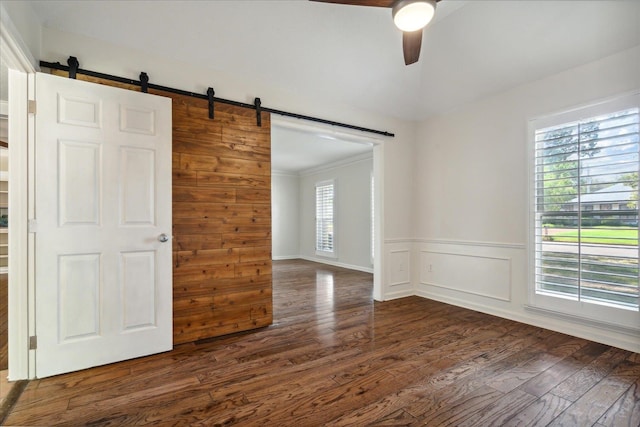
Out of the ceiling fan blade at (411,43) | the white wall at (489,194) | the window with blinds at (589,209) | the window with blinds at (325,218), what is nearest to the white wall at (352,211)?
the window with blinds at (325,218)

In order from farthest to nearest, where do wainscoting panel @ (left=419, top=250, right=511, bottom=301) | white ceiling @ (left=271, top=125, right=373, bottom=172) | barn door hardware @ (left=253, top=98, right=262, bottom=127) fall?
white ceiling @ (left=271, top=125, right=373, bottom=172), wainscoting panel @ (left=419, top=250, right=511, bottom=301), barn door hardware @ (left=253, top=98, right=262, bottom=127)

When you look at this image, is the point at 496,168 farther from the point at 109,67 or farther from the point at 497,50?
the point at 109,67

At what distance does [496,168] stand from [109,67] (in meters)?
4.02

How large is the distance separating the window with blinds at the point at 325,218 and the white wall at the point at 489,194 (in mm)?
3288

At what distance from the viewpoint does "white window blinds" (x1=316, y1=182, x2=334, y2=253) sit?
762 centimetres

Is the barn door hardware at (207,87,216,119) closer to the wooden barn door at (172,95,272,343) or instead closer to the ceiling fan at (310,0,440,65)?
the wooden barn door at (172,95,272,343)

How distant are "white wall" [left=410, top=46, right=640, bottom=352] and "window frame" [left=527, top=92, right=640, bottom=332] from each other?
6cm

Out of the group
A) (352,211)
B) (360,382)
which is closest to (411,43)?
(360,382)

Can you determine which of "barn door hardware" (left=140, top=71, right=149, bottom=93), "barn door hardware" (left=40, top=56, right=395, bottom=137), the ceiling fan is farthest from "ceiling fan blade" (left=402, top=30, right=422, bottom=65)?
"barn door hardware" (left=140, top=71, right=149, bottom=93)

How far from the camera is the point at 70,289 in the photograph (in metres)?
2.20

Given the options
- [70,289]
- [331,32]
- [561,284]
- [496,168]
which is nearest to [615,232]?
[561,284]

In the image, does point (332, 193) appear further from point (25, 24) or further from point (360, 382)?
point (25, 24)

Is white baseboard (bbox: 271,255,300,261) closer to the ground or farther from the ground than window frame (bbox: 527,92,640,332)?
closer to the ground

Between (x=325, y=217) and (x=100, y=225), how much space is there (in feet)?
→ 19.2
